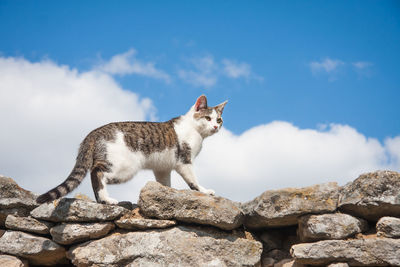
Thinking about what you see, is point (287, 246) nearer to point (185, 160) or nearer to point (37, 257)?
point (185, 160)

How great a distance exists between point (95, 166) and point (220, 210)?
1961 mm

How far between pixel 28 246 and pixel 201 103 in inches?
147

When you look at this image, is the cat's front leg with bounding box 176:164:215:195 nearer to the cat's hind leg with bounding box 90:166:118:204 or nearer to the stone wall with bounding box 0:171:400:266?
the stone wall with bounding box 0:171:400:266

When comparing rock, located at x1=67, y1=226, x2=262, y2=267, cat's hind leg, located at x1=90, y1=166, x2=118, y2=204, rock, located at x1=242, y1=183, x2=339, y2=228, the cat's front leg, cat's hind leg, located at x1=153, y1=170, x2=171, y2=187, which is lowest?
rock, located at x1=67, y1=226, x2=262, y2=267

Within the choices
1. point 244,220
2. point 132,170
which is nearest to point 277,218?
point 244,220

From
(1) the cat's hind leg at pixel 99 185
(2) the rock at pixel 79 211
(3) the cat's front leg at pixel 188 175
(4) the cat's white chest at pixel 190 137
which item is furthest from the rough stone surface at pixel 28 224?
(4) the cat's white chest at pixel 190 137

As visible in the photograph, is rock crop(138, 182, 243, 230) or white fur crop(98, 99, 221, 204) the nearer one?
rock crop(138, 182, 243, 230)

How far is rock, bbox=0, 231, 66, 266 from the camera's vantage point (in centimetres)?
569

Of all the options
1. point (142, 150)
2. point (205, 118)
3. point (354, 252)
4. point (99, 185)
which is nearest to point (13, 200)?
point (99, 185)

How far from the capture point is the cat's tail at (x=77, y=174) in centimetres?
495

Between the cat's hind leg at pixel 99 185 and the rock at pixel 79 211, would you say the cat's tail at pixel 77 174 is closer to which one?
the cat's hind leg at pixel 99 185

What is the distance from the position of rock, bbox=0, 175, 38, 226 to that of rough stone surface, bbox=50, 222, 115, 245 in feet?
2.77

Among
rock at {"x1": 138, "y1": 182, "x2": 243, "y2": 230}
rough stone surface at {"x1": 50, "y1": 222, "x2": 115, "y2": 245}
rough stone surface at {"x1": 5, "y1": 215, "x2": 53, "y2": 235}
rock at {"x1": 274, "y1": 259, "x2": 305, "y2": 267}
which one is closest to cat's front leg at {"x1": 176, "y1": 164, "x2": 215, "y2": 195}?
rock at {"x1": 138, "y1": 182, "x2": 243, "y2": 230}

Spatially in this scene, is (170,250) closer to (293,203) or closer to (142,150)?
(142,150)
